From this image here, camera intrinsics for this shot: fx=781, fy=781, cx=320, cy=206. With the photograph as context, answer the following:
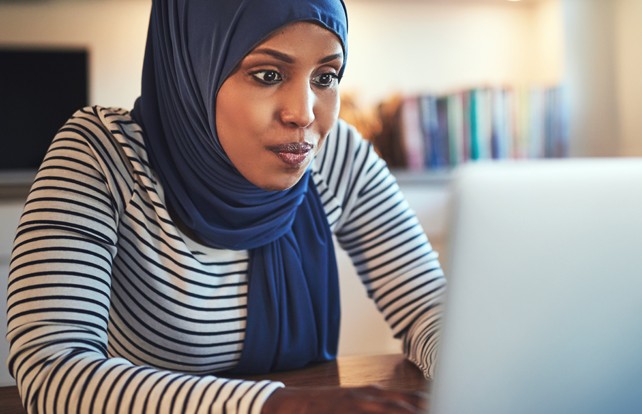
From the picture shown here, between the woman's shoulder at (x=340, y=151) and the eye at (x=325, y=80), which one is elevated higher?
the eye at (x=325, y=80)

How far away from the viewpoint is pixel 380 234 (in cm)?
118

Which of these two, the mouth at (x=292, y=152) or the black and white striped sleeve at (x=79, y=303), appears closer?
the black and white striped sleeve at (x=79, y=303)

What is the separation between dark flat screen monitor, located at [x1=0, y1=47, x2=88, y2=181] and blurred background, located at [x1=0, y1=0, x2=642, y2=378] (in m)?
0.01

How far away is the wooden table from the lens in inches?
36.2

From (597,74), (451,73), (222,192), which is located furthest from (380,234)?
(597,74)

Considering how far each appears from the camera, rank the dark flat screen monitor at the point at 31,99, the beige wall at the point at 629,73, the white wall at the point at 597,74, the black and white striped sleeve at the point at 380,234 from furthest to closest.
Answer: the white wall at the point at 597,74 < the beige wall at the point at 629,73 < the dark flat screen monitor at the point at 31,99 < the black and white striped sleeve at the point at 380,234

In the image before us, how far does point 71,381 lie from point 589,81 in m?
2.80

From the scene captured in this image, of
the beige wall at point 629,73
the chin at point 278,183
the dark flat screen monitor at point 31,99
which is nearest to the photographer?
the chin at point 278,183

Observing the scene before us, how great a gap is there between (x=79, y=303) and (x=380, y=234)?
1.60 ft

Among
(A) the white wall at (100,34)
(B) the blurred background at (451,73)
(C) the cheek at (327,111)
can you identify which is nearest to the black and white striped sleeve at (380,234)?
(C) the cheek at (327,111)

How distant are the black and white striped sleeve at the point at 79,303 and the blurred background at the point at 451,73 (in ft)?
6.22

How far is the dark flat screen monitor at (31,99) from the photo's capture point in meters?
2.79

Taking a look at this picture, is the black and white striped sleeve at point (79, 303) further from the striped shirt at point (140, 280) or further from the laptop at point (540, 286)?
the laptop at point (540, 286)

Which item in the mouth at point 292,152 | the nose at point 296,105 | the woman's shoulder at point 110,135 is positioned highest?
the nose at point 296,105
